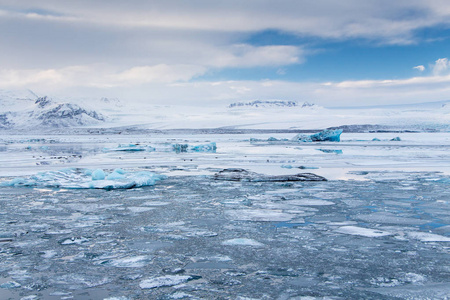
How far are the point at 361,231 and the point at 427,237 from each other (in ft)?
1.64

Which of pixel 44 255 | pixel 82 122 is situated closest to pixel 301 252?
pixel 44 255

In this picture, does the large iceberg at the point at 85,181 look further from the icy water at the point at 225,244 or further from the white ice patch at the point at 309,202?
the white ice patch at the point at 309,202

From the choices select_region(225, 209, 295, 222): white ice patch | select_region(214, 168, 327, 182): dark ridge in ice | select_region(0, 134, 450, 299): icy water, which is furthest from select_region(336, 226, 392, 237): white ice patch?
select_region(214, 168, 327, 182): dark ridge in ice

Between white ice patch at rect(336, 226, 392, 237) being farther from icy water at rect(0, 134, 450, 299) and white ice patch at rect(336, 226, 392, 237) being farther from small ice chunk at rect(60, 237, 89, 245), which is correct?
small ice chunk at rect(60, 237, 89, 245)

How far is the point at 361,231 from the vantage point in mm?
3520

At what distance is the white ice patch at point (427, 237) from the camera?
3.20 metres

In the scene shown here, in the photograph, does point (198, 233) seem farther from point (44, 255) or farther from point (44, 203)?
point (44, 203)

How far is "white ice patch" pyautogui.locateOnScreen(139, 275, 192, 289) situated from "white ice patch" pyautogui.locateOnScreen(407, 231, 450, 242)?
192 cm

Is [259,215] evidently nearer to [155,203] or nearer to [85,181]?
[155,203]

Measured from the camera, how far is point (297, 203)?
16.0ft

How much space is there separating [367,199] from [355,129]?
123ft

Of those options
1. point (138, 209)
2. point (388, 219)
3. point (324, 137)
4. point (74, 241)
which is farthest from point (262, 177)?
point (324, 137)

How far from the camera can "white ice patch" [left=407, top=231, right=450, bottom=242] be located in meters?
3.20

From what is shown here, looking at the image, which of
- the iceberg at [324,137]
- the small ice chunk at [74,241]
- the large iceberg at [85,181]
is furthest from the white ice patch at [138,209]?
the iceberg at [324,137]
